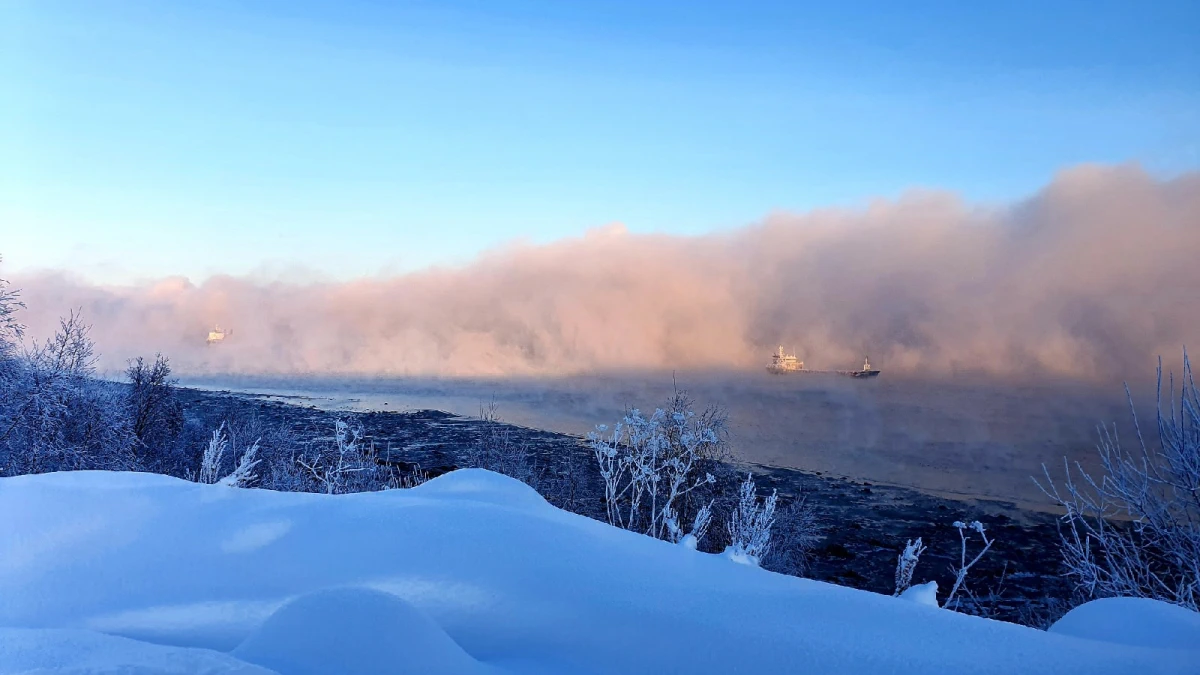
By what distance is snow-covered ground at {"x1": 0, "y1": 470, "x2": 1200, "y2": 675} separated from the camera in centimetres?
169

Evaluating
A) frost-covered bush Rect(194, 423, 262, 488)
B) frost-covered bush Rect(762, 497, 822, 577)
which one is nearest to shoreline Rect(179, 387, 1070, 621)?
frost-covered bush Rect(762, 497, 822, 577)

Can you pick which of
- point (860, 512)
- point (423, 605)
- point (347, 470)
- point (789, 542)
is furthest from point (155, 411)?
point (860, 512)

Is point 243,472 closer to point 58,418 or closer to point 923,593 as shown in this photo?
point 923,593

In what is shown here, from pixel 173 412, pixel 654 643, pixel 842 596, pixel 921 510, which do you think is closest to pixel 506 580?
pixel 654 643

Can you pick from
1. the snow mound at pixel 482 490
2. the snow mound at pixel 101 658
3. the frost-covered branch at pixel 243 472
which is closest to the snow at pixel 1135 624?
the snow mound at pixel 482 490

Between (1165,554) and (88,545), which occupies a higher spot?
(88,545)

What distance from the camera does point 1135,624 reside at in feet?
7.86

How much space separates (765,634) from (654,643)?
0.35 meters

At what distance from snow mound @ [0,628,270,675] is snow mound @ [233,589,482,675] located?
0.13 metres

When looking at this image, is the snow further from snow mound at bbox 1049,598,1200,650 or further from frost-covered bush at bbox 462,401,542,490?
frost-covered bush at bbox 462,401,542,490

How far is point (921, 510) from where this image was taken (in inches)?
2368

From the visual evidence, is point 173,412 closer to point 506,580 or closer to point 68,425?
point 68,425

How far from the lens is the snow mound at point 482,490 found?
136 inches

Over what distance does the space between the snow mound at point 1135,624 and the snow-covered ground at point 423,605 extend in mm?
11
